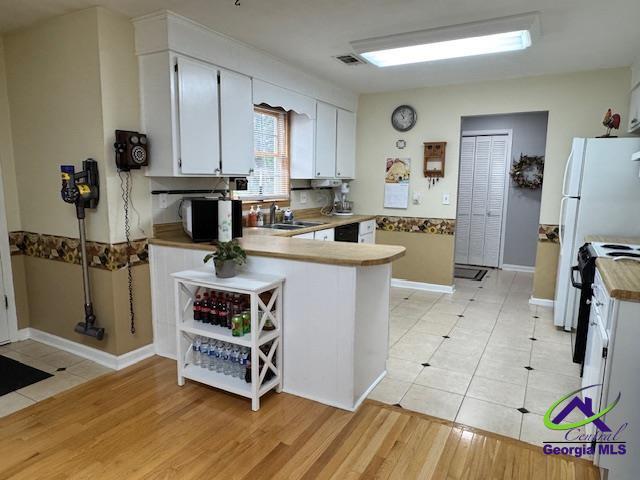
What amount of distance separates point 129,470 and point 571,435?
2241mm

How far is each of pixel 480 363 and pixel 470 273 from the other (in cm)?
328

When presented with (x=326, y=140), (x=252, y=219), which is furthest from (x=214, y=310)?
(x=326, y=140)

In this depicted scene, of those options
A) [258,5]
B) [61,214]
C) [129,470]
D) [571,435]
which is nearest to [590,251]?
[571,435]

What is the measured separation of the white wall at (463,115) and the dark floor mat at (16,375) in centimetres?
393

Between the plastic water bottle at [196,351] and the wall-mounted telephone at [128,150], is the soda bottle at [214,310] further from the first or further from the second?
the wall-mounted telephone at [128,150]

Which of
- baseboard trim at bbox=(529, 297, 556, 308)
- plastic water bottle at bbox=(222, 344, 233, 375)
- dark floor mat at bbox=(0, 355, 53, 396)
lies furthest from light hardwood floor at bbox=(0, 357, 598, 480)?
baseboard trim at bbox=(529, 297, 556, 308)

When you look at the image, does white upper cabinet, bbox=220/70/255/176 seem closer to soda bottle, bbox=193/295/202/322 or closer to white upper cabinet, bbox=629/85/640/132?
soda bottle, bbox=193/295/202/322

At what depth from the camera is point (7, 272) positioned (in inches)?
135

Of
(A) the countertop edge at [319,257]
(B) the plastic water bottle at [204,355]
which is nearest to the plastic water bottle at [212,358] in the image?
(B) the plastic water bottle at [204,355]

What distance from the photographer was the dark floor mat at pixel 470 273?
5.96 metres

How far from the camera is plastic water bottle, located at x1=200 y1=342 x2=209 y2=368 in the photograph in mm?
2705

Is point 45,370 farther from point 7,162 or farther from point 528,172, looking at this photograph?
point 528,172

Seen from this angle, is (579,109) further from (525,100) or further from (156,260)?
(156,260)

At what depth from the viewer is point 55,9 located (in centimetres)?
276
